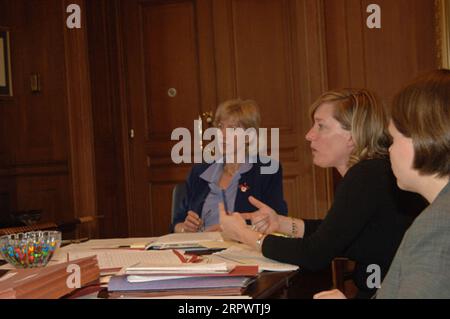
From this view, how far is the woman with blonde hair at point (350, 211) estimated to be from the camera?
5.80 feet

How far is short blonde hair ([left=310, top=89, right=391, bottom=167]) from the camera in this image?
79.5 inches

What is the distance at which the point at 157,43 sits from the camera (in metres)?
4.90

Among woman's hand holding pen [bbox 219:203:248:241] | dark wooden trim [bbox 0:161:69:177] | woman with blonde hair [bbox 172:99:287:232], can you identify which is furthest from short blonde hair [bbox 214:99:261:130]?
dark wooden trim [bbox 0:161:69:177]

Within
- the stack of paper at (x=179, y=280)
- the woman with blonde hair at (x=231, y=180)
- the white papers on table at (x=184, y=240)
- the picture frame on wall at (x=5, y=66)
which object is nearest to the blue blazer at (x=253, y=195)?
the woman with blonde hair at (x=231, y=180)

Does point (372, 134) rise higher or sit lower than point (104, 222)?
higher

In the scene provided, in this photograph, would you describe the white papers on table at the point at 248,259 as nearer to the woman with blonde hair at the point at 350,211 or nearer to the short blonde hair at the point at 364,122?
the woman with blonde hair at the point at 350,211

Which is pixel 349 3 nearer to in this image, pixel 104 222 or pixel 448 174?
pixel 104 222

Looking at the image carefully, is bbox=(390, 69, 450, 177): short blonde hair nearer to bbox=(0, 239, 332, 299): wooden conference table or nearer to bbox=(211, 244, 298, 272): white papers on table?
bbox=(0, 239, 332, 299): wooden conference table

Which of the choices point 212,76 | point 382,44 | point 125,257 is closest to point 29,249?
point 125,257

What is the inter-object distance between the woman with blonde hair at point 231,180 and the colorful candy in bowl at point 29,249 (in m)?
1.25

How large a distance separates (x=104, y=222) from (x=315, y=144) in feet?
9.15

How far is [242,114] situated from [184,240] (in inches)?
41.1

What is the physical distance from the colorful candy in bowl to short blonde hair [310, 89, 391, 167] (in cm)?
97
